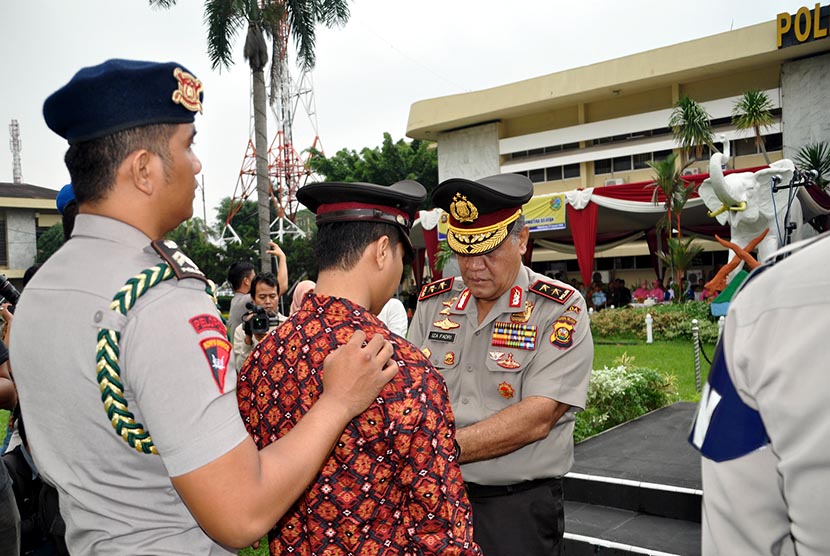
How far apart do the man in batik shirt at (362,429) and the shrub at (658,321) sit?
11445 millimetres

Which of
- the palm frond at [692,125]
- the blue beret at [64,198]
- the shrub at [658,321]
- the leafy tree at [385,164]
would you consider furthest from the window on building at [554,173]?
the blue beret at [64,198]

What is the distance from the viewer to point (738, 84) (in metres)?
20.9

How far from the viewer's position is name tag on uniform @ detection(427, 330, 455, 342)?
8.74 ft

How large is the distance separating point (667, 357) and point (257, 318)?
795 centimetres

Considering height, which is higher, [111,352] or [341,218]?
[341,218]

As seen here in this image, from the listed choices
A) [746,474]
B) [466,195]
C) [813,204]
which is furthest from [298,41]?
[746,474]

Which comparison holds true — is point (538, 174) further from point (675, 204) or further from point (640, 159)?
point (675, 204)

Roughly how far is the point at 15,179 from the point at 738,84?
42448 mm

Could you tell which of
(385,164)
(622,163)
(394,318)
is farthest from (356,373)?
(385,164)

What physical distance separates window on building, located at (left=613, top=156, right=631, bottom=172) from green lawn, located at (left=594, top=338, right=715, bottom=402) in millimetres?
12370

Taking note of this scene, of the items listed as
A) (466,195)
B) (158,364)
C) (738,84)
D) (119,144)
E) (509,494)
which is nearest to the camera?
(158,364)

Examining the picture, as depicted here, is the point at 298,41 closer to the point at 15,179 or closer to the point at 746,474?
the point at 746,474

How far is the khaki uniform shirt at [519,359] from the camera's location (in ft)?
7.55

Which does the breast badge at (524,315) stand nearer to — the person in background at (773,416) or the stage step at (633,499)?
the person in background at (773,416)
